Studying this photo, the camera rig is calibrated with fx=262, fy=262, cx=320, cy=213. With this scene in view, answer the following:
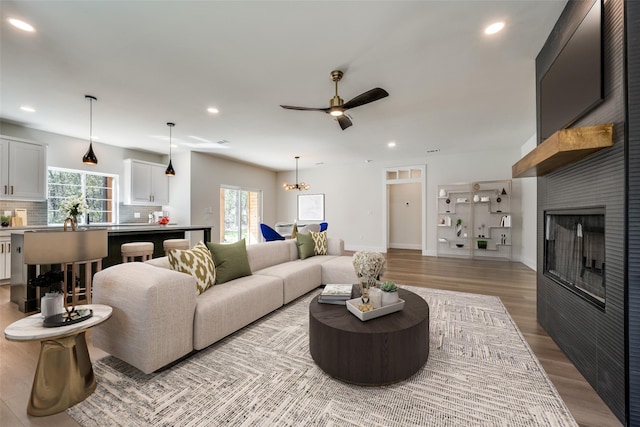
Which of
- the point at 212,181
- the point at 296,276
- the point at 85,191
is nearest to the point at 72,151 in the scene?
the point at 85,191

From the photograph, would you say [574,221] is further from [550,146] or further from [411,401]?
[411,401]

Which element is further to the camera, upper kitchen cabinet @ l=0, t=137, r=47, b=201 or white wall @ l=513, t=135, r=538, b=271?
white wall @ l=513, t=135, r=538, b=271

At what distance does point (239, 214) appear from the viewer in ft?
26.1

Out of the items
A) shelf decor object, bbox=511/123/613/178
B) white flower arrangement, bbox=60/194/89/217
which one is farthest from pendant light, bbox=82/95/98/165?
shelf decor object, bbox=511/123/613/178

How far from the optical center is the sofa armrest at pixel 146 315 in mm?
1757

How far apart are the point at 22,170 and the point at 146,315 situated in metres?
4.91

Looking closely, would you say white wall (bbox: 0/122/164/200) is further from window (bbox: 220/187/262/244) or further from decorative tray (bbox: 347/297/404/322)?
decorative tray (bbox: 347/297/404/322)

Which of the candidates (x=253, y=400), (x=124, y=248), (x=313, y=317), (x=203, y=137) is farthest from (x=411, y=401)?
(x=203, y=137)

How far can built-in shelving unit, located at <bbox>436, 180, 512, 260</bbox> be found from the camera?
6.27 m

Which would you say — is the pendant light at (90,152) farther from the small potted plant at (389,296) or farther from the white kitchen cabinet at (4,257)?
the small potted plant at (389,296)

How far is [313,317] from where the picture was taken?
1.95m

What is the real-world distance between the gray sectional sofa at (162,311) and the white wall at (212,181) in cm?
432

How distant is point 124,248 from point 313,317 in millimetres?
3165

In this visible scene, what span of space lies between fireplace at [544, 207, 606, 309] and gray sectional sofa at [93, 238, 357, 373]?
2.64m
